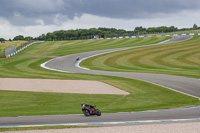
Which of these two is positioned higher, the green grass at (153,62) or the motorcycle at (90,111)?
the motorcycle at (90,111)

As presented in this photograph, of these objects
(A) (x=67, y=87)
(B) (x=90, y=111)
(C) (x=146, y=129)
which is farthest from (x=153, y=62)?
(C) (x=146, y=129)

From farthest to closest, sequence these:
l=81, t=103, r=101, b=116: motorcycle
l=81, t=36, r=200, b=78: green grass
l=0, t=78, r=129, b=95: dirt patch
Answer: l=81, t=36, r=200, b=78: green grass
l=0, t=78, r=129, b=95: dirt patch
l=81, t=103, r=101, b=116: motorcycle

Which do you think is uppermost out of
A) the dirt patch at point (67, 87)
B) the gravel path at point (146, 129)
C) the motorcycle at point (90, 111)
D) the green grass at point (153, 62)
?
the gravel path at point (146, 129)

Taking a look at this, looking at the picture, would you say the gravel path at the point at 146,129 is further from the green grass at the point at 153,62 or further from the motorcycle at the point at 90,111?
the green grass at the point at 153,62

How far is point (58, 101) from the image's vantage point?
19.3 metres

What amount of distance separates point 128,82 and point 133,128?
17.1m

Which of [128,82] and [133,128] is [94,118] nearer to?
[133,128]

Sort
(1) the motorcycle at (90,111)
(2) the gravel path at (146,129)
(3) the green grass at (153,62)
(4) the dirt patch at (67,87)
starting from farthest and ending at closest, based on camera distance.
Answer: (3) the green grass at (153,62), (4) the dirt patch at (67,87), (1) the motorcycle at (90,111), (2) the gravel path at (146,129)

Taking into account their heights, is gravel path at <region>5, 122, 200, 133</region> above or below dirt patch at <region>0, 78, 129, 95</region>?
above

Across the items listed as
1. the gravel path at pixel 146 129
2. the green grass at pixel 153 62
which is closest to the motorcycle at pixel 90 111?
the gravel path at pixel 146 129

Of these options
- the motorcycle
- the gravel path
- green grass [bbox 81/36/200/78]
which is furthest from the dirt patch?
green grass [bbox 81/36/200/78]

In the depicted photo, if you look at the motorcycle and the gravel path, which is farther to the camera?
the motorcycle

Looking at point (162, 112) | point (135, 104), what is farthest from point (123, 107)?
point (162, 112)

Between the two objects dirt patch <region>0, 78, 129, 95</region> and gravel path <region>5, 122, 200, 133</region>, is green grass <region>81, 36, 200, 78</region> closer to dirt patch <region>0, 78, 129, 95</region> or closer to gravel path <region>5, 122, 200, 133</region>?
dirt patch <region>0, 78, 129, 95</region>
